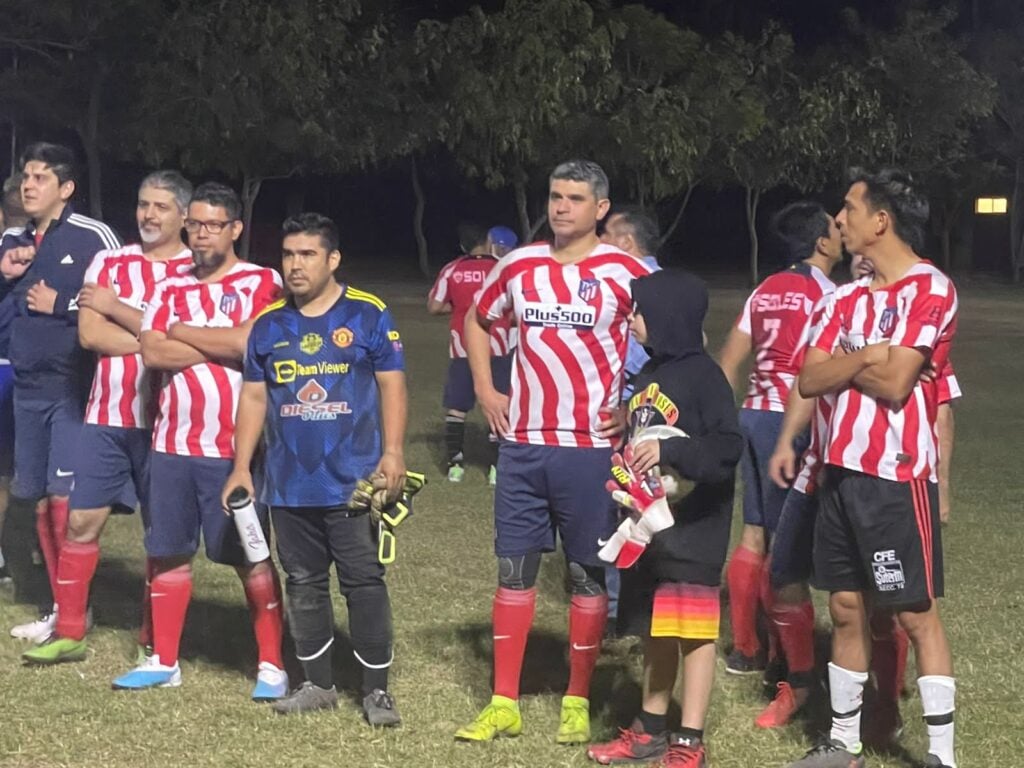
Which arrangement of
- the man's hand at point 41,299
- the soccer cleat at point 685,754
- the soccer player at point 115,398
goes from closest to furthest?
the soccer cleat at point 685,754 → the soccer player at point 115,398 → the man's hand at point 41,299

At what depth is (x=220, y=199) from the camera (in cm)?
604

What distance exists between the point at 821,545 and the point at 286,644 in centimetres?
278

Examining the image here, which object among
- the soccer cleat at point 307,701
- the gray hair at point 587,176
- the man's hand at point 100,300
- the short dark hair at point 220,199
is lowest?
the soccer cleat at point 307,701

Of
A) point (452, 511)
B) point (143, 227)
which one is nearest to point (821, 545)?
point (143, 227)

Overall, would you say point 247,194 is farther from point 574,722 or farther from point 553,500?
point 574,722

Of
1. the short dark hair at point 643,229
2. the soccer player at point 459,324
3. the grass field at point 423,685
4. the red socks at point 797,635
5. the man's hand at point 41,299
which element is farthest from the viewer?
the soccer player at point 459,324

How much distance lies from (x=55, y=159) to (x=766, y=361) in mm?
3247

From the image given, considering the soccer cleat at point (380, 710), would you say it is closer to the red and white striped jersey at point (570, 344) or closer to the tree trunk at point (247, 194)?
the red and white striped jersey at point (570, 344)

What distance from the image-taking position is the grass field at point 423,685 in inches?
215

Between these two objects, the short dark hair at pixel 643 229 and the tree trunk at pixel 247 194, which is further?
the tree trunk at pixel 247 194

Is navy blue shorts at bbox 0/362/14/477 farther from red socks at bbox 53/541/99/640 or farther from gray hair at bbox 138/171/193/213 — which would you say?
gray hair at bbox 138/171/193/213

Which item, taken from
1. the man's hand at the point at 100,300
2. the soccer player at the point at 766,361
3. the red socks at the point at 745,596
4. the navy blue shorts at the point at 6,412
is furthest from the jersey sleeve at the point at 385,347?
the navy blue shorts at the point at 6,412

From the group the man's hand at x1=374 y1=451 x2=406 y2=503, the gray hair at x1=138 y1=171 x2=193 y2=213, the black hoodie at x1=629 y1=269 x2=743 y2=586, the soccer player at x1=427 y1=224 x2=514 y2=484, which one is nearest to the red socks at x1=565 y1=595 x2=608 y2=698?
the black hoodie at x1=629 y1=269 x2=743 y2=586

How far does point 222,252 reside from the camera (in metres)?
6.10
